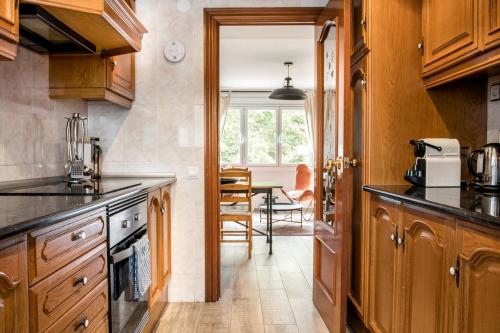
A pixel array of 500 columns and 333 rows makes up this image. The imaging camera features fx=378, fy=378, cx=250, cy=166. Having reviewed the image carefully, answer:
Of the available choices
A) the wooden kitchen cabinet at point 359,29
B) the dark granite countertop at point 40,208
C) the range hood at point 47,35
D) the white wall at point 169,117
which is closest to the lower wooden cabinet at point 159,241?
the white wall at point 169,117

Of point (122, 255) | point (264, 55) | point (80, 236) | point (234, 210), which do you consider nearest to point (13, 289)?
point (80, 236)

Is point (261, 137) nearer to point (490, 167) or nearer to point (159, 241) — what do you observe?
point (159, 241)

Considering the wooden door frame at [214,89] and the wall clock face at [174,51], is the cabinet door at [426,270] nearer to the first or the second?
the wooden door frame at [214,89]

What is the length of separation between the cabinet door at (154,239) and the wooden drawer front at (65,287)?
0.66 meters

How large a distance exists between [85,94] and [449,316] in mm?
2138

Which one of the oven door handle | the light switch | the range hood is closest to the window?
the light switch

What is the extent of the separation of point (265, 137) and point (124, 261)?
5965 mm

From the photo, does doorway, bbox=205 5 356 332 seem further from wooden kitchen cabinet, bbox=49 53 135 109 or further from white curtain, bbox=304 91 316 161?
white curtain, bbox=304 91 316 161

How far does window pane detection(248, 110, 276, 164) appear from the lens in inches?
295

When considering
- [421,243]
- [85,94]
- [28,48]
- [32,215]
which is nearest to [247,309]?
[421,243]

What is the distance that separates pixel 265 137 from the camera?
750cm

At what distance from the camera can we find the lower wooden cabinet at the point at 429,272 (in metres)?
1.10

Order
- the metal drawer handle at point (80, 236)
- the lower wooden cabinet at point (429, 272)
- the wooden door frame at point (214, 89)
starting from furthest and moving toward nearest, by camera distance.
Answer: the wooden door frame at point (214, 89), the metal drawer handle at point (80, 236), the lower wooden cabinet at point (429, 272)

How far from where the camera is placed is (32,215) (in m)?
1.00
